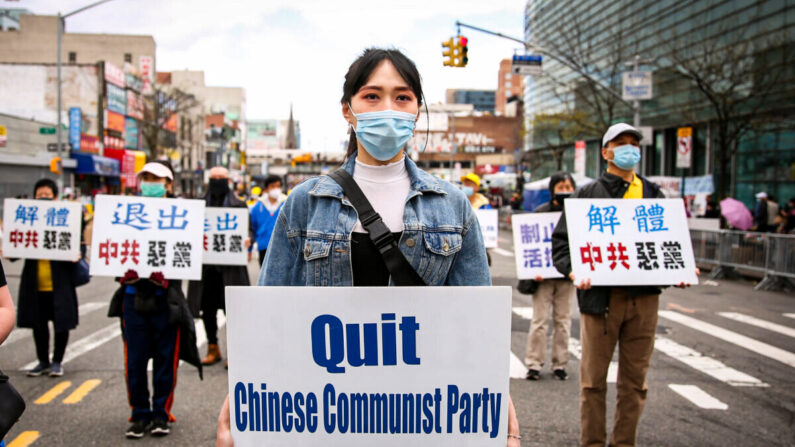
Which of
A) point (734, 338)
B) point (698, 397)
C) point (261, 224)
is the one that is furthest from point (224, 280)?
point (734, 338)

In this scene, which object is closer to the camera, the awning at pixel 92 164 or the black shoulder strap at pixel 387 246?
the black shoulder strap at pixel 387 246

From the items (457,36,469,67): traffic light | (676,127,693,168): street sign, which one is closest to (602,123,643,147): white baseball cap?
(457,36,469,67): traffic light

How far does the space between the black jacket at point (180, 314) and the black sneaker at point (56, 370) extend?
1963 mm

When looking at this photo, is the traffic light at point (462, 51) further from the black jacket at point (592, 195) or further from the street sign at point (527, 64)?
the black jacket at point (592, 195)

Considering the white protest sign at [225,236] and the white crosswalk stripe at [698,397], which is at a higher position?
the white protest sign at [225,236]

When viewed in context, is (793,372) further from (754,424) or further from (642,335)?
(642,335)

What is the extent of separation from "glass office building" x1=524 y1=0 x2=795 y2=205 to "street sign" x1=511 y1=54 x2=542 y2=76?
102cm

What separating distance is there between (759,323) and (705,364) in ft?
11.6

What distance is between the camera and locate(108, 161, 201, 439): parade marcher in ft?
15.8

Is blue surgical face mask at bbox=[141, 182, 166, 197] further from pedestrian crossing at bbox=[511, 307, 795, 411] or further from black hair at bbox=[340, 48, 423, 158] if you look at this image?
pedestrian crossing at bbox=[511, 307, 795, 411]

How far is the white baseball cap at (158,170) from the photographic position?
534cm

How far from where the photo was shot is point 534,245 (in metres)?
6.91

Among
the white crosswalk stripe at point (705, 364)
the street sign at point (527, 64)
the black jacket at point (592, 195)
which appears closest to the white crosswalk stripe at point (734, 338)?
the white crosswalk stripe at point (705, 364)

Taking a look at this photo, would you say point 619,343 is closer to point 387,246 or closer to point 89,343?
point 387,246
